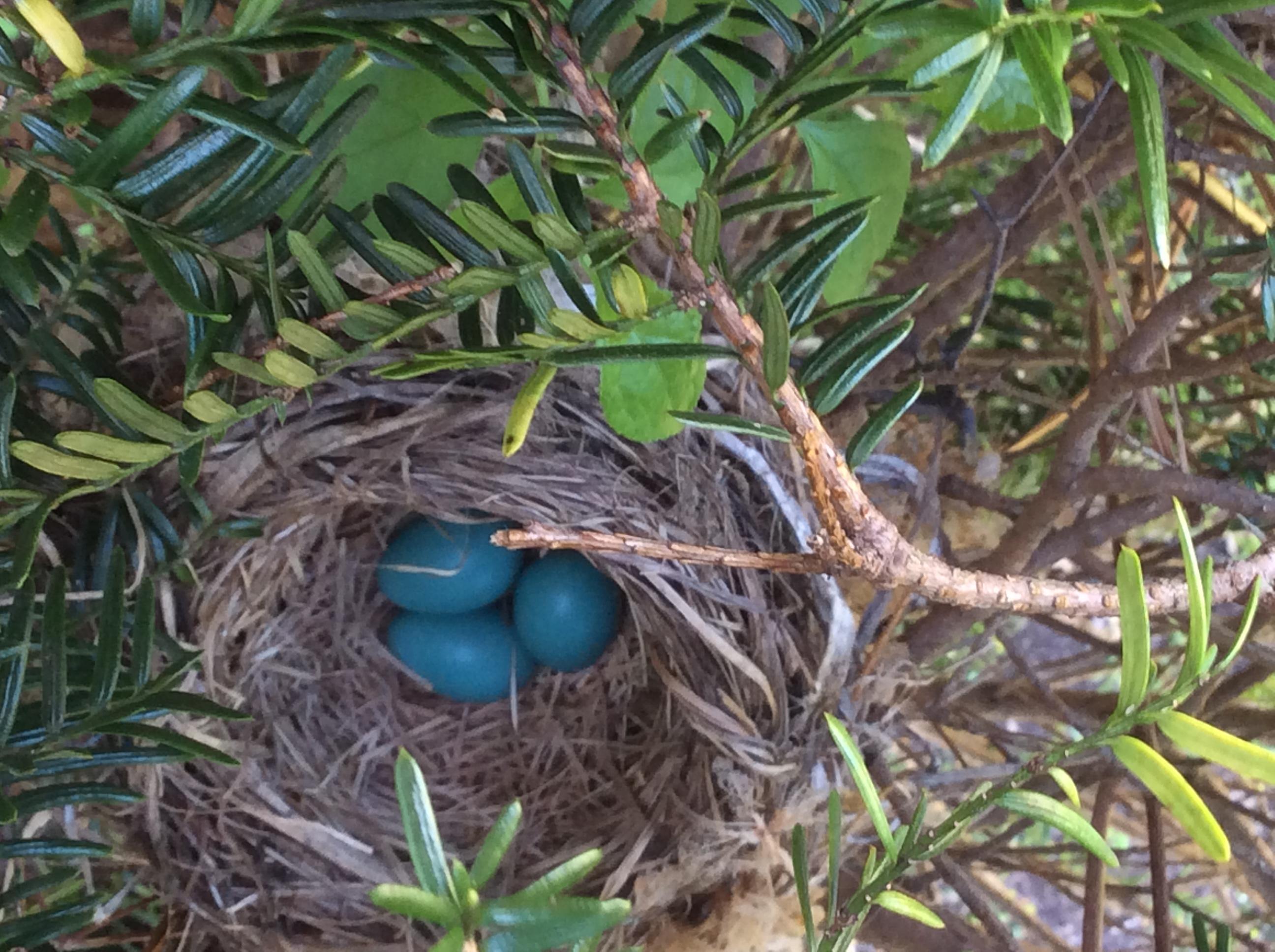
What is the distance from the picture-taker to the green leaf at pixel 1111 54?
0.26 meters

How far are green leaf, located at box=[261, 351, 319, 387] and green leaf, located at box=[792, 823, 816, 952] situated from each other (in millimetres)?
278

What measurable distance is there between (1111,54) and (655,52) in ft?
0.43

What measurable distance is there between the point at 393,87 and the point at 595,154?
6.5 inches

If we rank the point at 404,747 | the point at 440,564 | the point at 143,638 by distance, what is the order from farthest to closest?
the point at 440,564
the point at 404,747
the point at 143,638

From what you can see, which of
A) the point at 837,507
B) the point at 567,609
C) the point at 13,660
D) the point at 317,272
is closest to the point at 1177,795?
the point at 837,507

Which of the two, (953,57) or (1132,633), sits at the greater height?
(953,57)

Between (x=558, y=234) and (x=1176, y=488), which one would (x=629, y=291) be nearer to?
(x=558, y=234)

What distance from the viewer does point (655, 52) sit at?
0.28m

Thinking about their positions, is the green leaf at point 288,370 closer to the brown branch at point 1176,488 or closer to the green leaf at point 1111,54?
the green leaf at point 1111,54

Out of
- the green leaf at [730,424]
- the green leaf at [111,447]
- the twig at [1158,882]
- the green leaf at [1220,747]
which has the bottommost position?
the twig at [1158,882]

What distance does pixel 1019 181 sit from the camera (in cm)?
66

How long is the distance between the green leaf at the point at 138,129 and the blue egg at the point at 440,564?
20.9 inches

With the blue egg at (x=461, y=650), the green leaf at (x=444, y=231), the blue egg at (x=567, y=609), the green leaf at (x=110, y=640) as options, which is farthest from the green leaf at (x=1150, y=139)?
the blue egg at (x=461, y=650)

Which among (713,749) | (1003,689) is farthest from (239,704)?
(1003,689)
